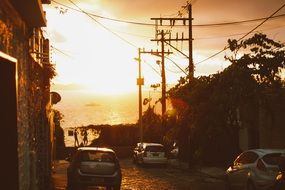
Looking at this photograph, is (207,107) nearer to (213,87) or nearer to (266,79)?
(213,87)

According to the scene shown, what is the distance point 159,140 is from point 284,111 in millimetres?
Result: 28627

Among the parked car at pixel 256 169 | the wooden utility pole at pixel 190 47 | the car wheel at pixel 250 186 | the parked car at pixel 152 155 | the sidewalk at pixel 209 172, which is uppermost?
the wooden utility pole at pixel 190 47

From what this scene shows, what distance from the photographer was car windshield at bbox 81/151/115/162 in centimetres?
2122

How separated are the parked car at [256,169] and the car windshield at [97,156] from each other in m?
4.58

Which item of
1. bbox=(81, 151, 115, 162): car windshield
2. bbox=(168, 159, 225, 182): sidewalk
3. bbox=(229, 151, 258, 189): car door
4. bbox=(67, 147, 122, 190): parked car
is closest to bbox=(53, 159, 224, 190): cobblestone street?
bbox=(168, 159, 225, 182): sidewalk

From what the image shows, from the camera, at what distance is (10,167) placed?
8703 millimetres

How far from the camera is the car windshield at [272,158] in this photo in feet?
59.9

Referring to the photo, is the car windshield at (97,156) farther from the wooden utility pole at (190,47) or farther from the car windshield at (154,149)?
the car windshield at (154,149)

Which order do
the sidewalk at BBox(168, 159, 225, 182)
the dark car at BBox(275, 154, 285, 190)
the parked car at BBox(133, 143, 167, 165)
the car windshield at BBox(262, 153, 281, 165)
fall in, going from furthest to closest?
the parked car at BBox(133, 143, 167, 165)
the sidewalk at BBox(168, 159, 225, 182)
the car windshield at BBox(262, 153, 281, 165)
the dark car at BBox(275, 154, 285, 190)

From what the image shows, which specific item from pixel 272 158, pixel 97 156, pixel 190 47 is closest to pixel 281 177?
pixel 272 158

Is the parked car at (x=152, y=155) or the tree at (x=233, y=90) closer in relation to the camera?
the tree at (x=233, y=90)

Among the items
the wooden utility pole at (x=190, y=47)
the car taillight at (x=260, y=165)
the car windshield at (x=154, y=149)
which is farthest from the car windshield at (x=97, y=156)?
the car windshield at (x=154, y=149)

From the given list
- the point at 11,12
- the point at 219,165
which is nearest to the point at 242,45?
the point at 219,165

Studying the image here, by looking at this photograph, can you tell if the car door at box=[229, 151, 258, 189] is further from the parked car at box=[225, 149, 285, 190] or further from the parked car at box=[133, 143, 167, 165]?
the parked car at box=[133, 143, 167, 165]
